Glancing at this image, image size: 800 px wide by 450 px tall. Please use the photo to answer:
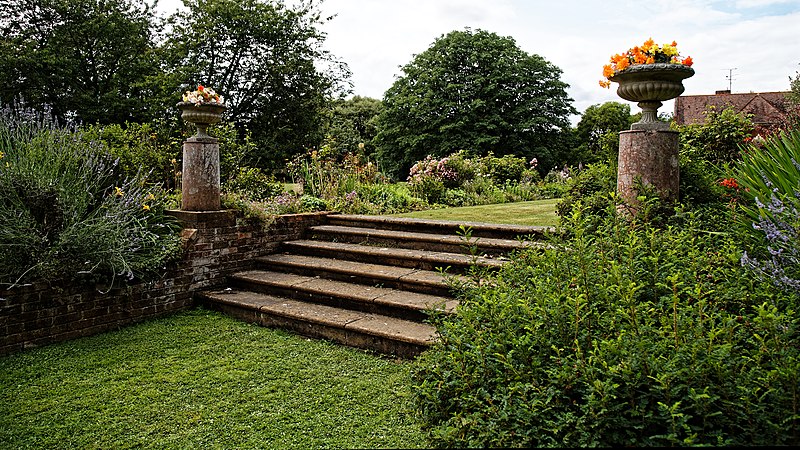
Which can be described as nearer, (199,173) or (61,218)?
(61,218)

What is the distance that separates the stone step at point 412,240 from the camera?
5027 millimetres

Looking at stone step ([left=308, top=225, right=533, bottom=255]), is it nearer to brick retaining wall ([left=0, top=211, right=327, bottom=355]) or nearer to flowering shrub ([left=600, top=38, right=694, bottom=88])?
brick retaining wall ([left=0, top=211, right=327, bottom=355])

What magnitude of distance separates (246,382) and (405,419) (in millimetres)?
1257

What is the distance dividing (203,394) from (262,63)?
2004 centimetres

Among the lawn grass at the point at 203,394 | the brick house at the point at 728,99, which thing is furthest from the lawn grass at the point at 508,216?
the brick house at the point at 728,99

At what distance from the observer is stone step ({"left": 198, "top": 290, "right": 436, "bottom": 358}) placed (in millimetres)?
3830

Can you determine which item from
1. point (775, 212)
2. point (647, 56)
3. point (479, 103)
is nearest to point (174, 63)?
point (479, 103)

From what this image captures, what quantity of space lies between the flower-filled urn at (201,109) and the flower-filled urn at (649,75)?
4118mm

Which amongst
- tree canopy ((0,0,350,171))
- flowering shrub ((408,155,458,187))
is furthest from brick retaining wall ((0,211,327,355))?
tree canopy ((0,0,350,171))

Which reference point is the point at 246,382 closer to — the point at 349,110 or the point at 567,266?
the point at 567,266

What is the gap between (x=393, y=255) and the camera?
5.29m

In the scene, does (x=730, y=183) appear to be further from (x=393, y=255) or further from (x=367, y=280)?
(x=367, y=280)

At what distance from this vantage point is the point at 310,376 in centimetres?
349

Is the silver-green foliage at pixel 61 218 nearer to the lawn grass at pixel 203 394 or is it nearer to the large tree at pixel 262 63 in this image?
the lawn grass at pixel 203 394
